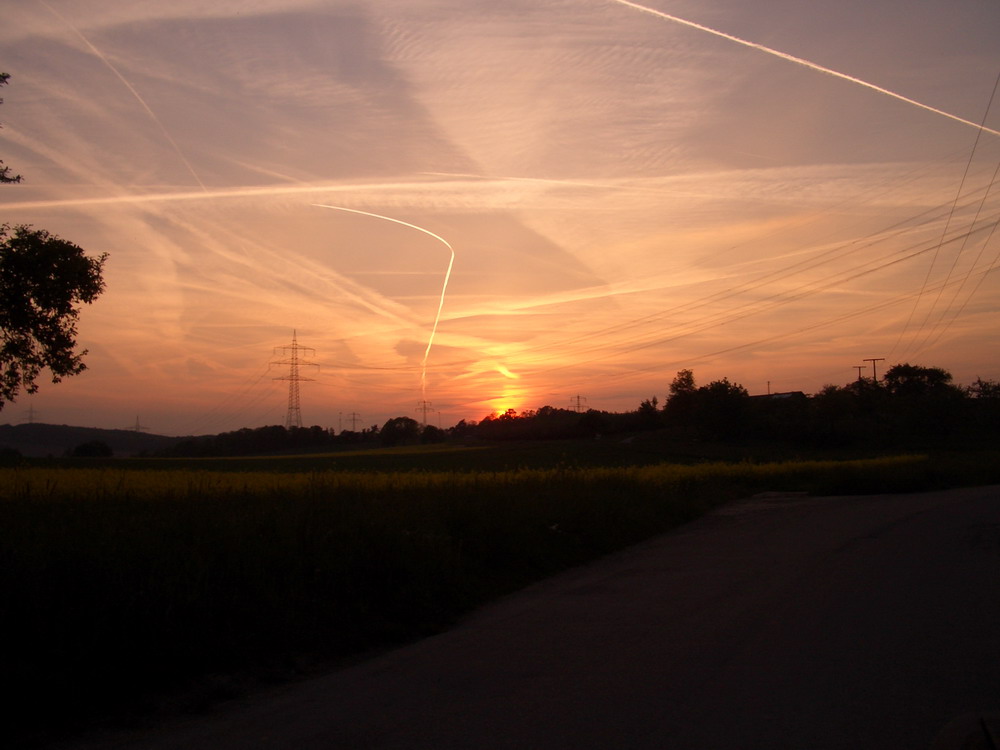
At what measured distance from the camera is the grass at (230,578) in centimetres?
631

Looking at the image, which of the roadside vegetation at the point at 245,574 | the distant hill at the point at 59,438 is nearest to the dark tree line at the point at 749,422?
the distant hill at the point at 59,438

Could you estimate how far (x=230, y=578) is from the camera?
8.14 meters

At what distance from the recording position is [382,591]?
9.45m

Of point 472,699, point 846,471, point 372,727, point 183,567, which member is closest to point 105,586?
point 183,567

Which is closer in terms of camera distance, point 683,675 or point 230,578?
point 683,675

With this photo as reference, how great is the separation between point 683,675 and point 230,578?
5.03 meters

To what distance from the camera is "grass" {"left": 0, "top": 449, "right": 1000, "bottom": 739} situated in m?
6.31

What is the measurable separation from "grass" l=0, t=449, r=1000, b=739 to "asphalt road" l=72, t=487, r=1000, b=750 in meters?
0.75

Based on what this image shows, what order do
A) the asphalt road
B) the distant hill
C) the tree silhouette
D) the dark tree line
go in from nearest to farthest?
1. the asphalt road
2. the tree silhouette
3. the dark tree line
4. the distant hill

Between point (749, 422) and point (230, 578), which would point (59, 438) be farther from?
point (230, 578)

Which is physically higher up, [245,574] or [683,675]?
[245,574]

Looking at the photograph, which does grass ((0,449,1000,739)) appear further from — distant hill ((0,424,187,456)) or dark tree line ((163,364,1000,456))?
distant hill ((0,424,187,456))

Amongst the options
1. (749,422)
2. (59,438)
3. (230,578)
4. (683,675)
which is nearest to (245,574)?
(230,578)

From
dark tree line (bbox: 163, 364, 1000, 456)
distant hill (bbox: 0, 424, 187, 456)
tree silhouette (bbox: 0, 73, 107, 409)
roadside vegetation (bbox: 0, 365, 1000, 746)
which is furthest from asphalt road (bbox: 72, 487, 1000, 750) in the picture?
distant hill (bbox: 0, 424, 187, 456)
